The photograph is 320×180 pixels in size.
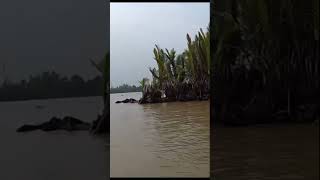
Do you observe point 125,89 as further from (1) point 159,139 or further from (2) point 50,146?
(2) point 50,146

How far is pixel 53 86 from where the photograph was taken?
11.3 feet

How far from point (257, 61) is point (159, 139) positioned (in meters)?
1.06

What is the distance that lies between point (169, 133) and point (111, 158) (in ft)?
1.80

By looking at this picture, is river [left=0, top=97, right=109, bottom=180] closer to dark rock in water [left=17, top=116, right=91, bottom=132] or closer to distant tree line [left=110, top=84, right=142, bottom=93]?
dark rock in water [left=17, top=116, right=91, bottom=132]

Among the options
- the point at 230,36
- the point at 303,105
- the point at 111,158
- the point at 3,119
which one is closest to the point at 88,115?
the point at 111,158

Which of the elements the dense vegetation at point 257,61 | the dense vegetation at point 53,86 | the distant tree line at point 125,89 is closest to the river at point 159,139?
the distant tree line at point 125,89

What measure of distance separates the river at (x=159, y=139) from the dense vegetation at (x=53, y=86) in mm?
188

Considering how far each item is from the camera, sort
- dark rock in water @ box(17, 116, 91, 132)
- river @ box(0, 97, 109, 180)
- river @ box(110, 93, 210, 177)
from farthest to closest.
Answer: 1. river @ box(110, 93, 210, 177)
2. dark rock in water @ box(17, 116, 91, 132)
3. river @ box(0, 97, 109, 180)

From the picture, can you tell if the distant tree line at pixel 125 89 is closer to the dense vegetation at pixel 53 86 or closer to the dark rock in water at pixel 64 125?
the dense vegetation at pixel 53 86

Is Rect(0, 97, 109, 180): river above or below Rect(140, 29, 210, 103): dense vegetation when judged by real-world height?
below

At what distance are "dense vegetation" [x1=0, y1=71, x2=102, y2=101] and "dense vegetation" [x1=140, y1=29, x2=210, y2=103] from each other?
0.44 metres

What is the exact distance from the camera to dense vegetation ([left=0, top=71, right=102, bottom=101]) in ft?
11.2

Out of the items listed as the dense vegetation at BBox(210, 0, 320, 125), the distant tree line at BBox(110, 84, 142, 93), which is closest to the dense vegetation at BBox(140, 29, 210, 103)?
the distant tree line at BBox(110, 84, 142, 93)

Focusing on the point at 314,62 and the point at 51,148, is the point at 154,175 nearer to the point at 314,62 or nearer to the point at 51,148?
the point at 51,148
